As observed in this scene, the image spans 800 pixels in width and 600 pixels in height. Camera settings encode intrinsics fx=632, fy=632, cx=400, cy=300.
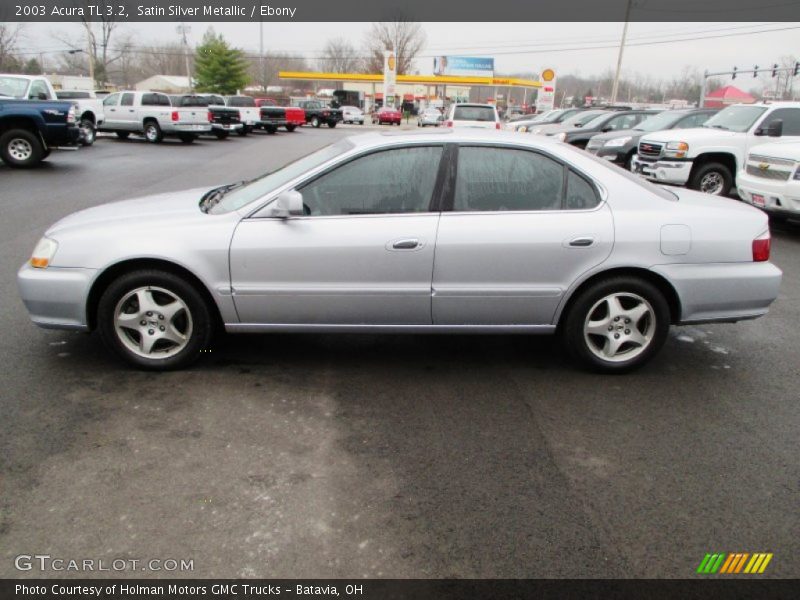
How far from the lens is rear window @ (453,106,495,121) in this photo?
1762 centimetres

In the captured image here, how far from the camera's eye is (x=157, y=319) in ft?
13.3

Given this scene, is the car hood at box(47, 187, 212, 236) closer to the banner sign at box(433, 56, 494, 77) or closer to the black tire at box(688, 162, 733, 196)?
the black tire at box(688, 162, 733, 196)

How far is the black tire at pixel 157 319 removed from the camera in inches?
156

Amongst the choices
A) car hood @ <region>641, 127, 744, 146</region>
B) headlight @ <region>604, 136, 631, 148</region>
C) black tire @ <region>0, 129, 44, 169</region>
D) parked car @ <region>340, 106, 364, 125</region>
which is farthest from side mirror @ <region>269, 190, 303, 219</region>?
parked car @ <region>340, 106, 364, 125</region>

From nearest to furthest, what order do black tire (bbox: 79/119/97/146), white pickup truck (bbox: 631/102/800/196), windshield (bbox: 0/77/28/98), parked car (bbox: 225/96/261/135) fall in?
white pickup truck (bbox: 631/102/800/196) → windshield (bbox: 0/77/28/98) → black tire (bbox: 79/119/97/146) → parked car (bbox: 225/96/261/135)

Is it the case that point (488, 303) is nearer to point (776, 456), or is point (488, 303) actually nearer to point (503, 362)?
point (503, 362)

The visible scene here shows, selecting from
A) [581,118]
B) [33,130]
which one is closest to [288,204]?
[33,130]

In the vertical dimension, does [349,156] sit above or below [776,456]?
above

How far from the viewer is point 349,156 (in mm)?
4121

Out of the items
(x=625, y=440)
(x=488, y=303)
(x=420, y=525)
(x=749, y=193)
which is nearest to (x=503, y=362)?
(x=488, y=303)

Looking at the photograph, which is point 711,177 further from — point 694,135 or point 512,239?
point 512,239

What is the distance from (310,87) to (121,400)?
316 feet

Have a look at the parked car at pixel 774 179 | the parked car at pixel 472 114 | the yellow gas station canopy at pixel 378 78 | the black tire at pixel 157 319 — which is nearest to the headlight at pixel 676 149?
the parked car at pixel 774 179

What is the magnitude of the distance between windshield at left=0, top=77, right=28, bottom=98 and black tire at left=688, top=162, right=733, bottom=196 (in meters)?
15.4
